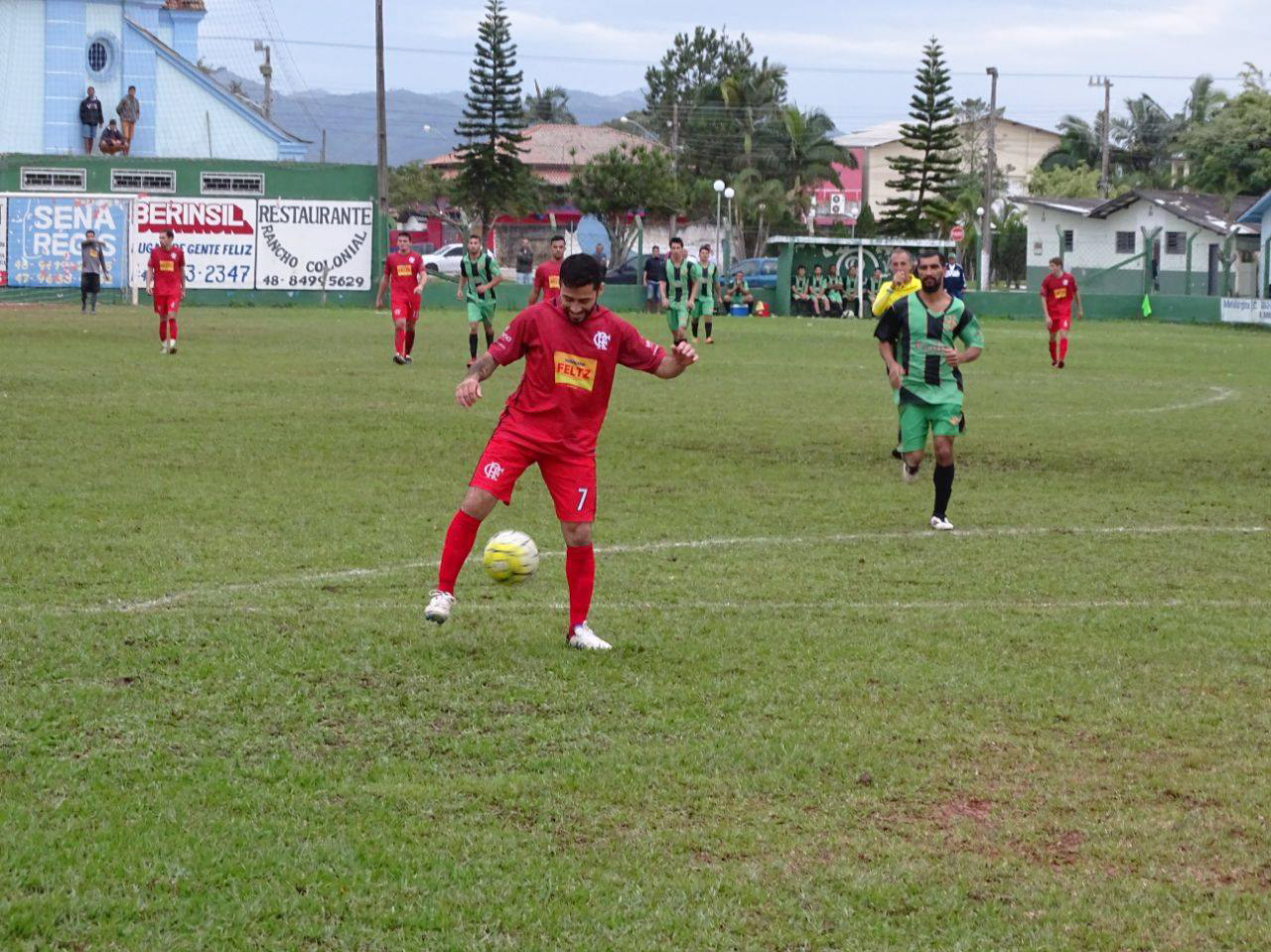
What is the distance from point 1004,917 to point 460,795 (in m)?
1.81

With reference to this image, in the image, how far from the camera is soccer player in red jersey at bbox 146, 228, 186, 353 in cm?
2614

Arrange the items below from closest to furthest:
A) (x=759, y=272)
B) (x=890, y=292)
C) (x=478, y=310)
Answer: (x=890, y=292) < (x=478, y=310) < (x=759, y=272)

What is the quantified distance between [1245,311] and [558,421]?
41.7 m

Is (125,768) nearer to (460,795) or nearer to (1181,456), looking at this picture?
(460,795)

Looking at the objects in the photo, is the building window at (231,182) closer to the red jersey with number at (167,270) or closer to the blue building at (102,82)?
the blue building at (102,82)

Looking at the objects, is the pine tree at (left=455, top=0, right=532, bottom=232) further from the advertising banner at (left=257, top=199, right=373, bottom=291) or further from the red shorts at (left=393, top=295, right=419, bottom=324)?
the red shorts at (left=393, top=295, right=419, bottom=324)

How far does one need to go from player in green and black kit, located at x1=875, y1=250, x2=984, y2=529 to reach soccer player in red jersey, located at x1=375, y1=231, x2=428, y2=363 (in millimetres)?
13920

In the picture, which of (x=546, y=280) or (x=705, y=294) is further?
(x=705, y=294)

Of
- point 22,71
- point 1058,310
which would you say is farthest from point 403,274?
point 22,71

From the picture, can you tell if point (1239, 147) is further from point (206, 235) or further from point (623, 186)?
point (206, 235)

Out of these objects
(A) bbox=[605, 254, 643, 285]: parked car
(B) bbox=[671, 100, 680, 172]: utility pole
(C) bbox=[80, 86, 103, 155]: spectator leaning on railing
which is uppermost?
(B) bbox=[671, 100, 680, 172]: utility pole

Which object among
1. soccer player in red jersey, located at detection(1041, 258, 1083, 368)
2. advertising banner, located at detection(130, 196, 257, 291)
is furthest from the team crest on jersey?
advertising banner, located at detection(130, 196, 257, 291)

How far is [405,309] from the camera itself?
25062mm

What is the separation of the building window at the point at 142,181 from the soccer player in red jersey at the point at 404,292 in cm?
2428
